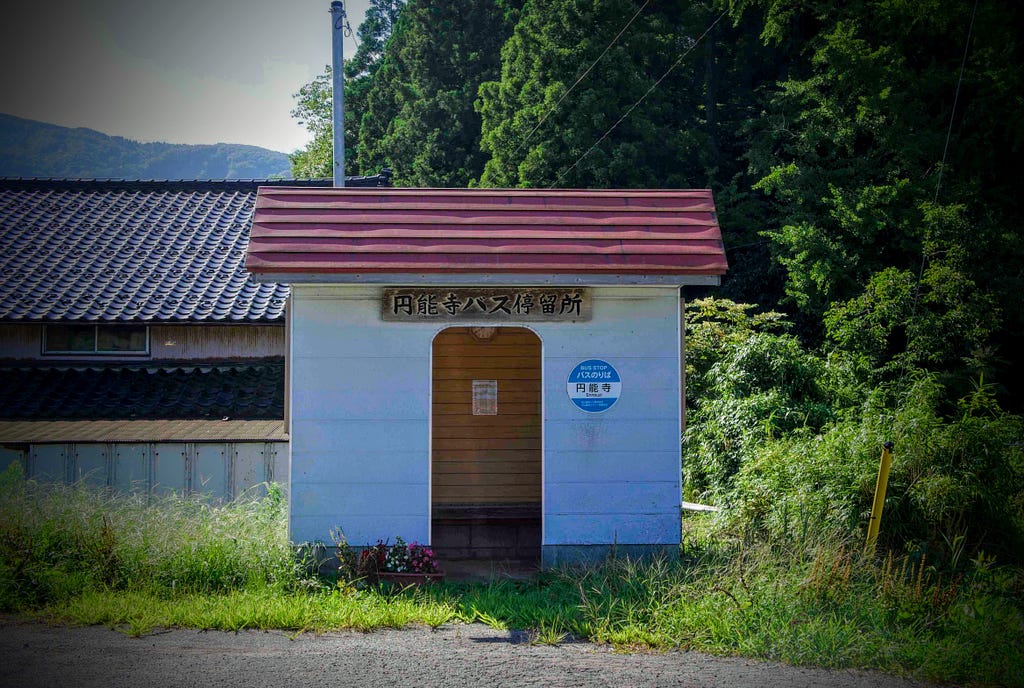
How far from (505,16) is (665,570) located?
22.0m

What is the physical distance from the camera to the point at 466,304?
8547 mm

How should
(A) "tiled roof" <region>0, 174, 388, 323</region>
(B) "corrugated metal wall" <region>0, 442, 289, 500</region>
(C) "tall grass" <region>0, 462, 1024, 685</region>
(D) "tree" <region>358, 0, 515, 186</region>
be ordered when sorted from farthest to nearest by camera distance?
(D) "tree" <region>358, 0, 515, 186</region>, (A) "tiled roof" <region>0, 174, 388, 323</region>, (B) "corrugated metal wall" <region>0, 442, 289, 500</region>, (C) "tall grass" <region>0, 462, 1024, 685</region>

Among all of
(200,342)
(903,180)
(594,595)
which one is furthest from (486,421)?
(903,180)

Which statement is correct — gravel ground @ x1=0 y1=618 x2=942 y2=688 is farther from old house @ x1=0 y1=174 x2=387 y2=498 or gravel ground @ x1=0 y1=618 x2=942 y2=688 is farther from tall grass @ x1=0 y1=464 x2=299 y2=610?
old house @ x1=0 y1=174 x2=387 y2=498

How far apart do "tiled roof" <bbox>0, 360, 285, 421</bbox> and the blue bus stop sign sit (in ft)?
18.7

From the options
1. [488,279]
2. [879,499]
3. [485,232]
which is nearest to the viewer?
[879,499]

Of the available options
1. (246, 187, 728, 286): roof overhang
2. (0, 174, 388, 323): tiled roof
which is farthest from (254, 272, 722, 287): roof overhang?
(0, 174, 388, 323): tiled roof

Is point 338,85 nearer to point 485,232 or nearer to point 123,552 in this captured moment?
point 485,232

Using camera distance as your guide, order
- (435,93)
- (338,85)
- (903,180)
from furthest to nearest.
Result: (435,93) → (903,180) → (338,85)

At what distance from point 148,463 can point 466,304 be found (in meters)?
5.17

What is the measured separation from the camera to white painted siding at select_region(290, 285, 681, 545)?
330 inches

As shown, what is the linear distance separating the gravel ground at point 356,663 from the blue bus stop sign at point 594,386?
99.7 inches

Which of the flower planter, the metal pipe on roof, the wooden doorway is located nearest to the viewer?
the flower planter

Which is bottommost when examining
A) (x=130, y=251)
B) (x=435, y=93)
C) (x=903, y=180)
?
(x=130, y=251)
